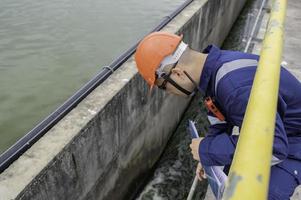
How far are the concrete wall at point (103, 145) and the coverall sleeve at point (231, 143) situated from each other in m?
1.19

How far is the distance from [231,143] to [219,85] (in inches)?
12.0

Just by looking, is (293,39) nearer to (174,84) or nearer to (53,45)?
(53,45)

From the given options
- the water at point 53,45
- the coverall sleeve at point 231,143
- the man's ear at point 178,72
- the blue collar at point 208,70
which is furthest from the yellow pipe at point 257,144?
the water at point 53,45

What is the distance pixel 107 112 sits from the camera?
3.28 m

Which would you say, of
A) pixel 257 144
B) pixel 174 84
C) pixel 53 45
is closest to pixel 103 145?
pixel 174 84

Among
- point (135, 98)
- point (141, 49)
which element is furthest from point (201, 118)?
point (141, 49)

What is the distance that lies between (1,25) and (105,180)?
519 cm

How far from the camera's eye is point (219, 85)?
1.77m

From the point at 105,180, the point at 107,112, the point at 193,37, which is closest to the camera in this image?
the point at 107,112

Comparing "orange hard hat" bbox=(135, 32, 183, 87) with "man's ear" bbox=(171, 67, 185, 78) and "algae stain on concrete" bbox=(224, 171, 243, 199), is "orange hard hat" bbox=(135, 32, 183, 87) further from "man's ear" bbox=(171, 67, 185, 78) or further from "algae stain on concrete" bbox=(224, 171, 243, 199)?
"algae stain on concrete" bbox=(224, 171, 243, 199)

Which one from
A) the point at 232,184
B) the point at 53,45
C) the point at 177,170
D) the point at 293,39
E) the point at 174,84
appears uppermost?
the point at 232,184

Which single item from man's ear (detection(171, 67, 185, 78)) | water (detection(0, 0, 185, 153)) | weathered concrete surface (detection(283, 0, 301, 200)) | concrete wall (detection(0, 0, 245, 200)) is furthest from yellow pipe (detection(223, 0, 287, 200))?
water (detection(0, 0, 185, 153))

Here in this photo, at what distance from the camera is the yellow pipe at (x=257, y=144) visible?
0.82 m

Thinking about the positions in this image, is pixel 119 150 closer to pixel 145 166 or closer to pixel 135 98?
pixel 135 98
